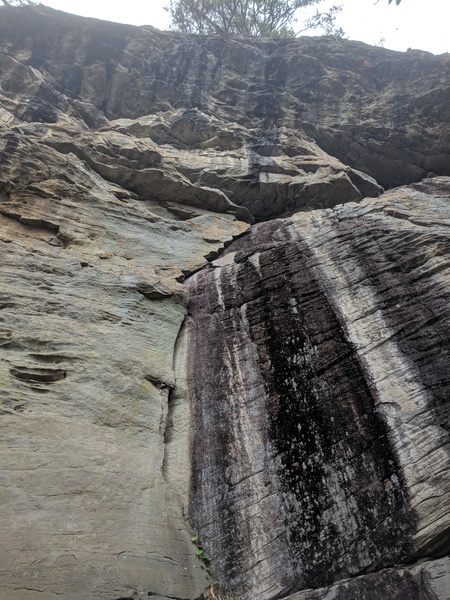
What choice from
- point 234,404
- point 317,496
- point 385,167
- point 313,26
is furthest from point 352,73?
point 317,496

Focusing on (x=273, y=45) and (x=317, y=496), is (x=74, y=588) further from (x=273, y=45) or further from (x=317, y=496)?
(x=273, y=45)

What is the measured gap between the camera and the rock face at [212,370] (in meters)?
6.80

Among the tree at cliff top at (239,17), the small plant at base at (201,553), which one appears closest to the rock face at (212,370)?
the small plant at base at (201,553)

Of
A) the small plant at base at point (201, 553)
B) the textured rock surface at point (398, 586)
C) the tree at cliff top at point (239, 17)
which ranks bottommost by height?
the small plant at base at point (201, 553)

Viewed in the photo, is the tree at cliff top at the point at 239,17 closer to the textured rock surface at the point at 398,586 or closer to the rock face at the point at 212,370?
the rock face at the point at 212,370

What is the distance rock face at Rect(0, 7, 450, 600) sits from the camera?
680 centimetres

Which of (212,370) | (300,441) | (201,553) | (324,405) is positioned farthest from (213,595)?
(212,370)

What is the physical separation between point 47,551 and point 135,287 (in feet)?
21.0

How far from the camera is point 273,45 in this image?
27.5 metres

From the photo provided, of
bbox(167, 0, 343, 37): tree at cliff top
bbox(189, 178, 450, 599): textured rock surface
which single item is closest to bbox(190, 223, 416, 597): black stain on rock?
bbox(189, 178, 450, 599): textured rock surface

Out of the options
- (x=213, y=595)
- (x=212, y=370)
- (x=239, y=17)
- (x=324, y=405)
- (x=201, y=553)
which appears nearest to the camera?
(x=213, y=595)

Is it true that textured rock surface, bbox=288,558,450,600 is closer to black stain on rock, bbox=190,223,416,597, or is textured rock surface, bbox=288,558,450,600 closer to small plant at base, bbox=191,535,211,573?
black stain on rock, bbox=190,223,416,597

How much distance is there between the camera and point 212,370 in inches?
392

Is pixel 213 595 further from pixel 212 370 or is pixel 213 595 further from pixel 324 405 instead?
pixel 212 370
